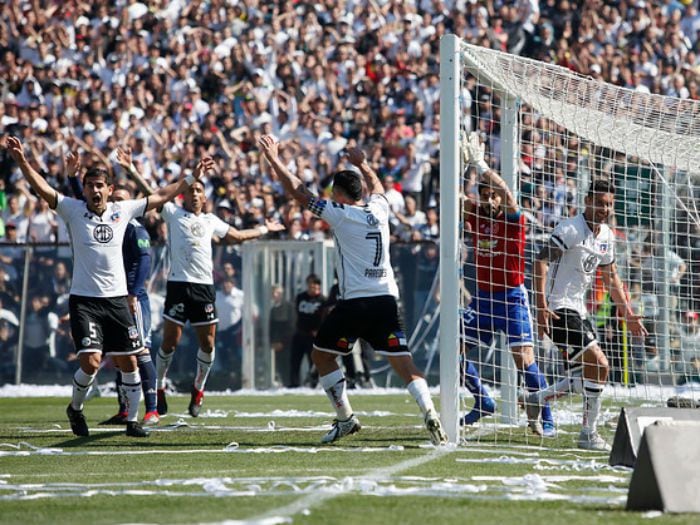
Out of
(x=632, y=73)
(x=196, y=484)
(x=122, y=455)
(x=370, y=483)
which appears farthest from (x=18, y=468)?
(x=632, y=73)

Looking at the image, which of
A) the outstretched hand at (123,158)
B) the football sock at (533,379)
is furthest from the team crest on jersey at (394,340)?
the outstretched hand at (123,158)

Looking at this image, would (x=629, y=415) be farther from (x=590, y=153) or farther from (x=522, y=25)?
(x=522, y=25)

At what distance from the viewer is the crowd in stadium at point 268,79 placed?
2370cm

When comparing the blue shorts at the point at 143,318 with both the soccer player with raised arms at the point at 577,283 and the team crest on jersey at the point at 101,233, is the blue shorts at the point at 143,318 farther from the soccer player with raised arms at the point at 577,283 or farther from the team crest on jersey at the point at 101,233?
the soccer player with raised arms at the point at 577,283

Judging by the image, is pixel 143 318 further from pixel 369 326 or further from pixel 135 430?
pixel 369 326

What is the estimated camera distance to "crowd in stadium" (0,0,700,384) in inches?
933

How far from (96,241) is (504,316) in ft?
12.3

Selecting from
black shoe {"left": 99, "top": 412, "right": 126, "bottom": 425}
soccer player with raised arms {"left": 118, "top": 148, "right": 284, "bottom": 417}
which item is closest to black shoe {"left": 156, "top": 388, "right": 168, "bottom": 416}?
soccer player with raised arms {"left": 118, "top": 148, "right": 284, "bottom": 417}

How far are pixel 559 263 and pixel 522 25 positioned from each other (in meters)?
16.6

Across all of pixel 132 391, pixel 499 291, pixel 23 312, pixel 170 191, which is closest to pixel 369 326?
pixel 499 291

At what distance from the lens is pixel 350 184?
36.3 feet

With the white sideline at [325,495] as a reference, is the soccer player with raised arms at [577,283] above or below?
above

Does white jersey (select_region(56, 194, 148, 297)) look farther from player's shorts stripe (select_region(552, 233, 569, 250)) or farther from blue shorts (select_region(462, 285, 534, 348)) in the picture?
player's shorts stripe (select_region(552, 233, 569, 250))

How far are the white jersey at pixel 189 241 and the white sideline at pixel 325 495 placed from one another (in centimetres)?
506
